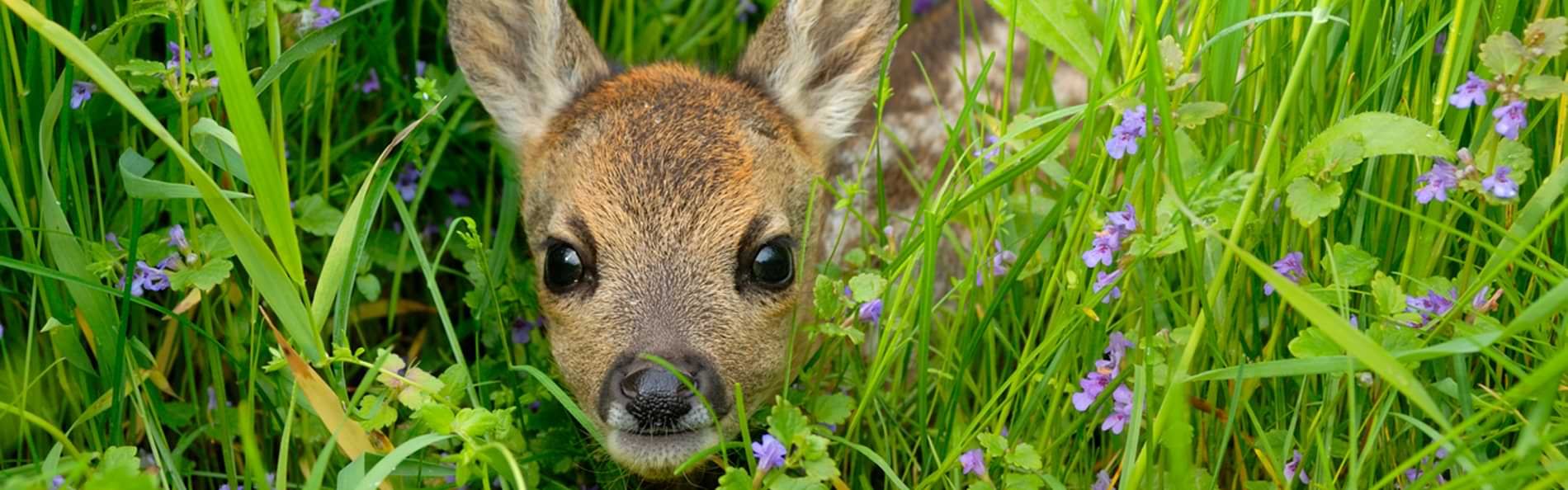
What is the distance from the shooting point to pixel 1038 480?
315 cm

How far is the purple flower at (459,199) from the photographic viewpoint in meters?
4.98

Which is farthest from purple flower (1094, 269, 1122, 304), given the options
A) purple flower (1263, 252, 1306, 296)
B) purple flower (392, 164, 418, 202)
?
purple flower (392, 164, 418, 202)

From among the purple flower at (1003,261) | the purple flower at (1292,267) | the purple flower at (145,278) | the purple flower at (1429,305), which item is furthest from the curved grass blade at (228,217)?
the purple flower at (1429,305)

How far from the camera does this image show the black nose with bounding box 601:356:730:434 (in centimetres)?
339

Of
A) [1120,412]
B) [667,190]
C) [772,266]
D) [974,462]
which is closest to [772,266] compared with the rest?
[772,266]

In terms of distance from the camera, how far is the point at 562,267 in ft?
13.1

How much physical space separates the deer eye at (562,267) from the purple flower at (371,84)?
1026 millimetres

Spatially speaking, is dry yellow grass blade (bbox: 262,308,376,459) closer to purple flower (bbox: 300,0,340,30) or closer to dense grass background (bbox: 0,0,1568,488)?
dense grass background (bbox: 0,0,1568,488)

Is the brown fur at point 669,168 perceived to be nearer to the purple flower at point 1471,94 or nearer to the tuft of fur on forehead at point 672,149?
the tuft of fur on forehead at point 672,149

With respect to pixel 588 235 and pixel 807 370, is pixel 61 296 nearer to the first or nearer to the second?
pixel 588 235

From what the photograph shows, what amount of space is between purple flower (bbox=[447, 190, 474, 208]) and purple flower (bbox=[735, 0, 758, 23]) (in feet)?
4.66

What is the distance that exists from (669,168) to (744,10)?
233cm

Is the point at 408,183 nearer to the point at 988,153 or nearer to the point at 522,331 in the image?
the point at 522,331

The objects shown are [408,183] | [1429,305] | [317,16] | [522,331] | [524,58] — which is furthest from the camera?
[408,183]
